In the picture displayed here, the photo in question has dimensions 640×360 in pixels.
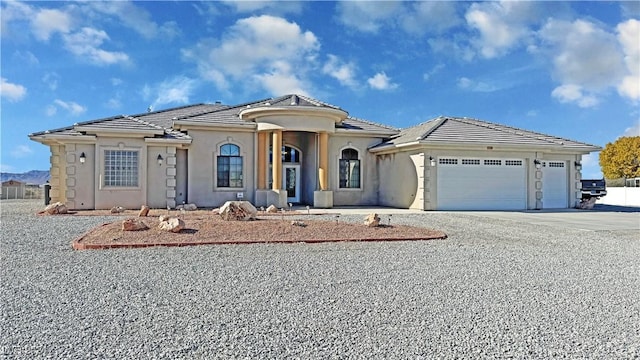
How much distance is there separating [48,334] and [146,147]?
49.3ft

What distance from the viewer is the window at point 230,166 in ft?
67.1

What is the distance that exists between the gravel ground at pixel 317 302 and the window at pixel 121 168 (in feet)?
27.9

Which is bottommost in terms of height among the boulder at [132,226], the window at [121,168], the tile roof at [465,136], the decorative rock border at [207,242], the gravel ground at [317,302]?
the gravel ground at [317,302]

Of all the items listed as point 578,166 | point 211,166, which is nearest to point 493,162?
point 578,166

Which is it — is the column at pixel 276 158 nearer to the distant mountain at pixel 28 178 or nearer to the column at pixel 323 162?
the column at pixel 323 162

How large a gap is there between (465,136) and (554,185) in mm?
5990

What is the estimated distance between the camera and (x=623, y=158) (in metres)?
50.8

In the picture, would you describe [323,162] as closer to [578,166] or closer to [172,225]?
[172,225]

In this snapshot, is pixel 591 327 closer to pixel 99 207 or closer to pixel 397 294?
pixel 397 294

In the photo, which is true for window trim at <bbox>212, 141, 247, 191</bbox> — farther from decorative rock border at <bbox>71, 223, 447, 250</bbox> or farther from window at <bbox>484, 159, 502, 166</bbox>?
window at <bbox>484, 159, 502, 166</bbox>

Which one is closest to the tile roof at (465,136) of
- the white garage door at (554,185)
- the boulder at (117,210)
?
the white garage door at (554,185)

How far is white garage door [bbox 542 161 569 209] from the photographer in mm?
21766

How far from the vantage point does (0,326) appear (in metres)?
4.46

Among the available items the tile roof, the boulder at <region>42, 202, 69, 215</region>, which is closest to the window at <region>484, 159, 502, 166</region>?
the tile roof
